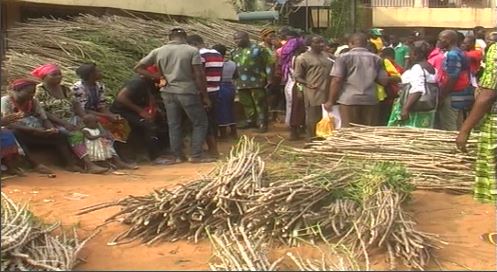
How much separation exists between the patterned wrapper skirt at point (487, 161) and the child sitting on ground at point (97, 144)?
3.77m

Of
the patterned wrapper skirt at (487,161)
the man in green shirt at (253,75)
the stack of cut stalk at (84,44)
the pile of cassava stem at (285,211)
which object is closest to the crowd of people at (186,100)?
the man in green shirt at (253,75)

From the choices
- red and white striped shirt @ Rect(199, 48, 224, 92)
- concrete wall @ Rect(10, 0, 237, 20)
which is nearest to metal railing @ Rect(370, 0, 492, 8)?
concrete wall @ Rect(10, 0, 237, 20)

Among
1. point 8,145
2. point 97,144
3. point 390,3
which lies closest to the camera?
point 8,145

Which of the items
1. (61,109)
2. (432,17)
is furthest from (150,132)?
(432,17)

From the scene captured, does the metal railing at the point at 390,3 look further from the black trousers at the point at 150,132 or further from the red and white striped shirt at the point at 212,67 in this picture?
the black trousers at the point at 150,132

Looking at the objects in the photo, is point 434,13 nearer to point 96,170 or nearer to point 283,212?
point 96,170

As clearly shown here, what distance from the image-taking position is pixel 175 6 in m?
15.8

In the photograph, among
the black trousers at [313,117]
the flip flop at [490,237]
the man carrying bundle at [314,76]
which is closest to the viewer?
the flip flop at [490,237]

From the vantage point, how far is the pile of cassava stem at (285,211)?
5.02 meters

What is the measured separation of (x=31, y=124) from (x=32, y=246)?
124 inches

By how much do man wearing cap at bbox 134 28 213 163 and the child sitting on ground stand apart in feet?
2.60

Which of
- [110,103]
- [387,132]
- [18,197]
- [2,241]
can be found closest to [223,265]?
[2,241]

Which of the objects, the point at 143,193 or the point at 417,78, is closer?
the point at 143,193

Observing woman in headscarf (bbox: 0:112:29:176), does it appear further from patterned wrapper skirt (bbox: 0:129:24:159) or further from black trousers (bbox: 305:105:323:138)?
black trousers (bbox: 305:105:323:138)
